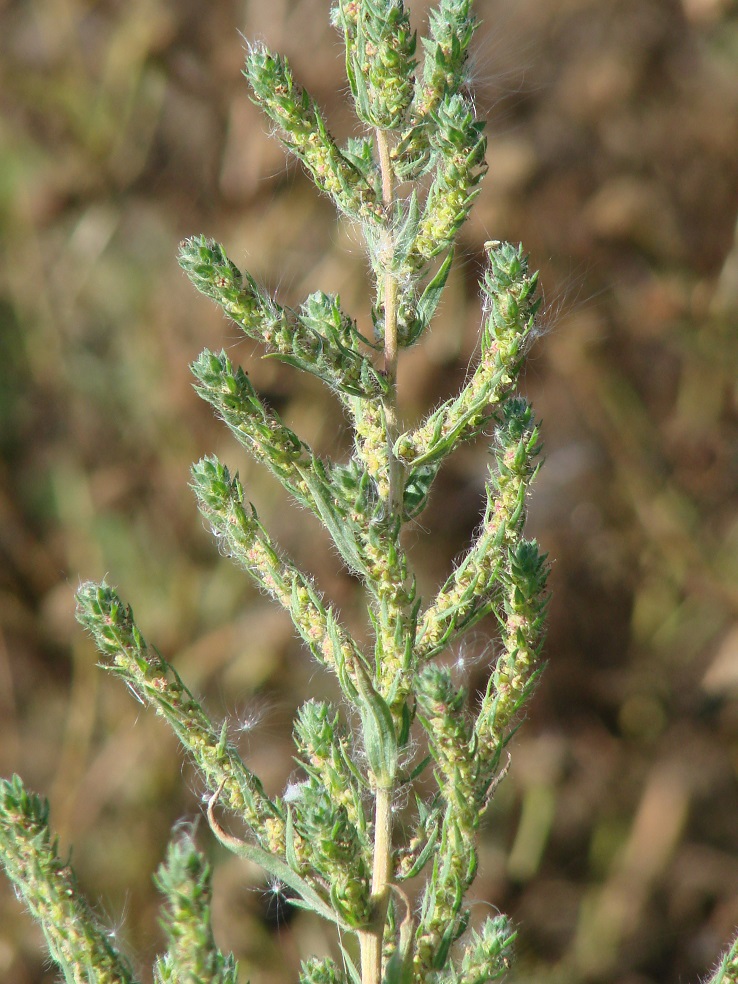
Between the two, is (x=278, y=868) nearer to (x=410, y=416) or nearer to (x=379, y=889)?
(x=379, y=889)

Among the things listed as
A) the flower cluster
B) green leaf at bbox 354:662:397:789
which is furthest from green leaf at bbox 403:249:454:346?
green leaf at bbox 354:662:397:789

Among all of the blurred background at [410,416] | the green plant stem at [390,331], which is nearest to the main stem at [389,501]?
the green plant stem at [390,331]

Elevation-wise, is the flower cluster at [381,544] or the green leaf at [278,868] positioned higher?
the flower cluster at [381,544]

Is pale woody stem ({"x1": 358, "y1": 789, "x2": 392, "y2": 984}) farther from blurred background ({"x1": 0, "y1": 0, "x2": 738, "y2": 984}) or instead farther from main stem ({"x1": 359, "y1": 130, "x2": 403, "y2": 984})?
blurred background ({"x1": 0, "y1": 0, "x2": 738, "y2": 984})

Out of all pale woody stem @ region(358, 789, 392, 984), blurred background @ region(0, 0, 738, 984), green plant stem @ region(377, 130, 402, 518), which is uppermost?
blurred background @ region(0, 0, 738, 984)

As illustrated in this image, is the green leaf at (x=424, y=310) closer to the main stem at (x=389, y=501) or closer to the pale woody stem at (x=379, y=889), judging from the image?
the main stem at (x=389, y=501)

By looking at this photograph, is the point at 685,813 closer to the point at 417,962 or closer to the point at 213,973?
the point at 417,962

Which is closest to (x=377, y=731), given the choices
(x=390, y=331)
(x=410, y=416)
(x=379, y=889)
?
(x=379, y=889)
